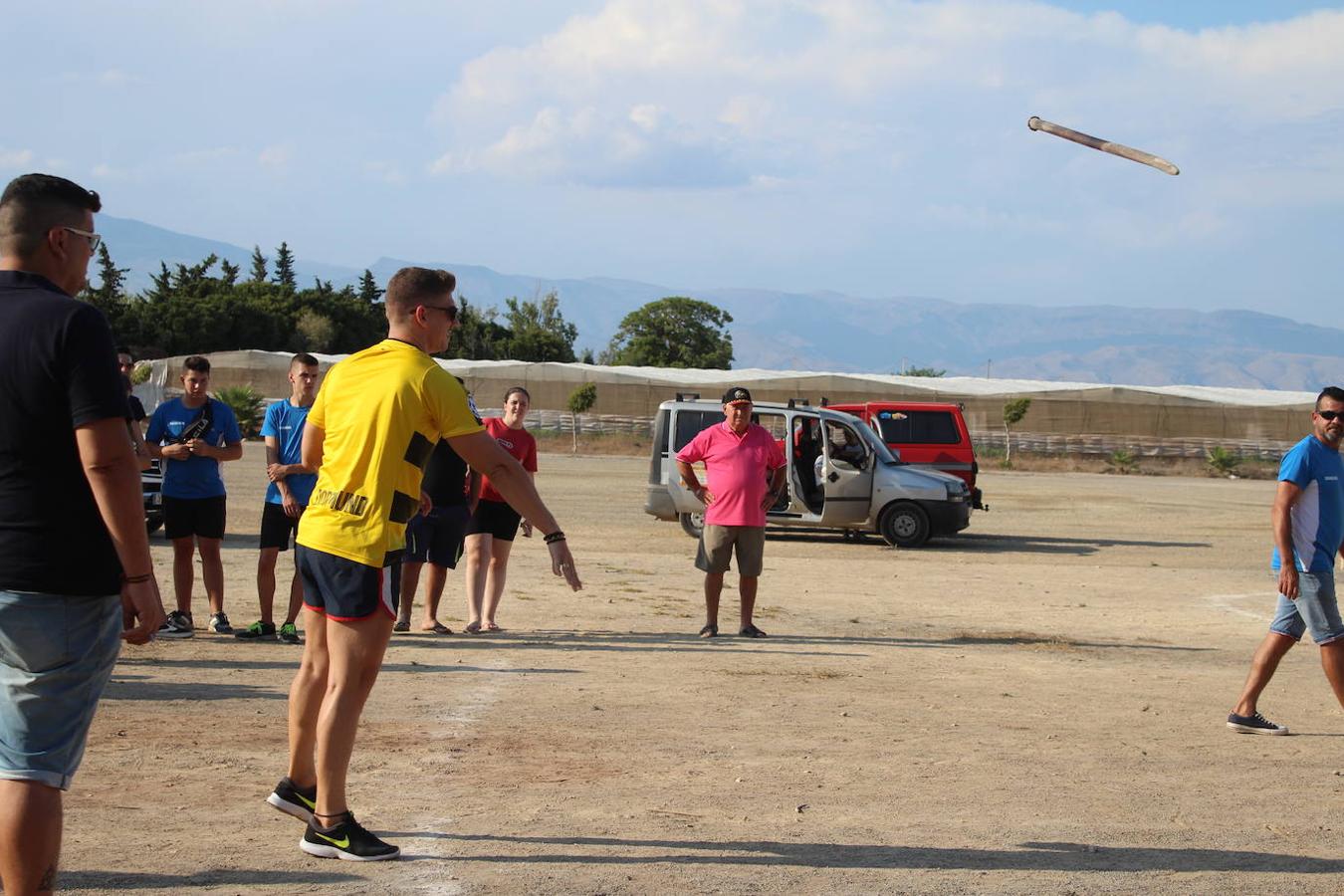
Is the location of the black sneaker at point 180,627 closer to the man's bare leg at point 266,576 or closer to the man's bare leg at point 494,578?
the man's bare leg at point 266,576

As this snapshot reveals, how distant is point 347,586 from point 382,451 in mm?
489

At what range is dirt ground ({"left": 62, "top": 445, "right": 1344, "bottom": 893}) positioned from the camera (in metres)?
5.27

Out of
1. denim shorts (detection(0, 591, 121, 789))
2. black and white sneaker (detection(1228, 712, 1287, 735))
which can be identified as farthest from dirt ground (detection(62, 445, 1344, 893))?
denim shorts (detection(0, 591, 121, 789))

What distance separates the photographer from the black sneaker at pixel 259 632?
10391 mm

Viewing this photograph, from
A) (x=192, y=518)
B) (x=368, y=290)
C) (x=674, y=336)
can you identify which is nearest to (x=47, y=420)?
(x=192, y=518)

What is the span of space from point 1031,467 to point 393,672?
42662mm

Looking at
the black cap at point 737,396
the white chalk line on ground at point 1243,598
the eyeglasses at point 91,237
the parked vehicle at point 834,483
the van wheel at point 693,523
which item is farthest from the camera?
the van wheel at point 693,523

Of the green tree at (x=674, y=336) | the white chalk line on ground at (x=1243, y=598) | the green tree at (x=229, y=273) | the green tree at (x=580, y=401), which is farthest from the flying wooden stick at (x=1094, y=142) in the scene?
the green tree at (x=674, y=336)

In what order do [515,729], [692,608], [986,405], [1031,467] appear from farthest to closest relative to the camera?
[986,405] < [1031,467] < [692,608] < [515,729]

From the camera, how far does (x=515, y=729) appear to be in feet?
24.9

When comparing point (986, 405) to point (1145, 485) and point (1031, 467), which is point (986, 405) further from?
point (1145, 485)

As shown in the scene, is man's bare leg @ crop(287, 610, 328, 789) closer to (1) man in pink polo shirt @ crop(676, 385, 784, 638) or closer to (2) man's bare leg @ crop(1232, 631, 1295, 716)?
(2) man's bare leg @ crop(1232, 631, 1295, 716)

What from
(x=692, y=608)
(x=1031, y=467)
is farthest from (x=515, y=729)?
(x=1031, y=467)

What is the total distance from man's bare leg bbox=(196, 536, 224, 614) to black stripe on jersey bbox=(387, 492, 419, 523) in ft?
18.2
